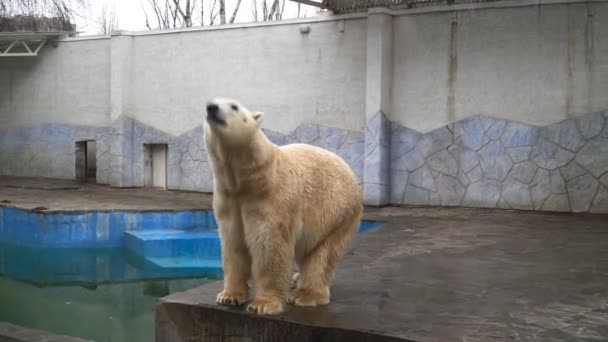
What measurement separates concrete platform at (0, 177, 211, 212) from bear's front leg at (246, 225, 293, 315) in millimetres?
5894

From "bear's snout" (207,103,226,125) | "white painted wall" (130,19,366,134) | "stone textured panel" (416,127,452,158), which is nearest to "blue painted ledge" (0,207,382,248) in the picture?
"stone textured panel" (416,127,452,158)

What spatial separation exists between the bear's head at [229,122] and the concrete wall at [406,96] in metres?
6.81

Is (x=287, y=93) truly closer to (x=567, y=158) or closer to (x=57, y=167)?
(x=567, y=158)

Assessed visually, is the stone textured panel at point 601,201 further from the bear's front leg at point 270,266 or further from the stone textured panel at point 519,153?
the bear's front leg at point 270,266

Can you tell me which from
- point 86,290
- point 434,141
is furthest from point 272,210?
point 434,141

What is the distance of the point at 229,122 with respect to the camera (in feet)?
8.38

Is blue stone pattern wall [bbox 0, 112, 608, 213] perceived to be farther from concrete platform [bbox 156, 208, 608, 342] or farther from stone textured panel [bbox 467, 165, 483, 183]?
concrete platform [bbox 156, 208, 608, 342]

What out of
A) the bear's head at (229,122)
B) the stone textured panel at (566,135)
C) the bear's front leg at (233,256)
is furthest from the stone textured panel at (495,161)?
the bear's head at (229,122)

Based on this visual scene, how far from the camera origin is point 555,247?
5508 mm

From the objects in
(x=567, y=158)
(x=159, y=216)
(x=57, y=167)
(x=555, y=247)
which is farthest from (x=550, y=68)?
(x=57, y=167)

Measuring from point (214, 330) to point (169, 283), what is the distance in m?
Result: 4.20

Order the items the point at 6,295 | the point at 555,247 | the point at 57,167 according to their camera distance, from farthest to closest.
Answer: the point at 57,167
the point at 6,295
the point at 555,247

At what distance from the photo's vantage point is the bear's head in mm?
2523

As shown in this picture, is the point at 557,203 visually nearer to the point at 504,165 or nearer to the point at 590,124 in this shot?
the point at 504,165
